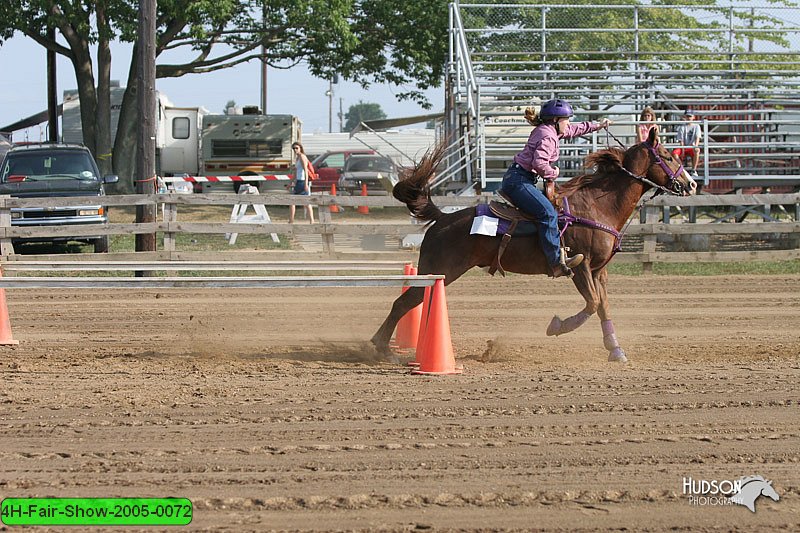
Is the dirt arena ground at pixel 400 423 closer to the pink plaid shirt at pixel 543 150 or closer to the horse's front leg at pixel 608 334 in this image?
the horse's front leg at pixel 608 334

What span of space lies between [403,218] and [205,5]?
804 cm

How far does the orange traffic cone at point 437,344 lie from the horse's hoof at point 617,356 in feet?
4.99

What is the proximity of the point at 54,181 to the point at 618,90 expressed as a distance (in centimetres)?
1441

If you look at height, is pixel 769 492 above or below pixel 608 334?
below

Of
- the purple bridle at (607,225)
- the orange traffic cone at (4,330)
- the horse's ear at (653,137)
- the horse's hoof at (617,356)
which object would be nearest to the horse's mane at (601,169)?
the purple bridle at (607,225)

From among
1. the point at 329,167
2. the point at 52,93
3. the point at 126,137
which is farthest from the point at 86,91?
the point at 329,167

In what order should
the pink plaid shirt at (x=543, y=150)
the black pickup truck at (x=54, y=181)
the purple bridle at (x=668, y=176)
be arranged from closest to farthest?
the pink plaid shirt at (x=543, y=150)
the purple bridle at (x=668, y=176)
the black pickup truck at (x=54, y=181)

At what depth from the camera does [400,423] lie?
6.83 metres

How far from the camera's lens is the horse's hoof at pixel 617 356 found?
9295mm

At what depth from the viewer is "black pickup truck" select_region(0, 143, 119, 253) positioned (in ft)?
62.7

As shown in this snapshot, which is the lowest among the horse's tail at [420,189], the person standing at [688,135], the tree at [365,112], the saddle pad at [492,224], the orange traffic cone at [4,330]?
the orange traffic cone at [4,330]

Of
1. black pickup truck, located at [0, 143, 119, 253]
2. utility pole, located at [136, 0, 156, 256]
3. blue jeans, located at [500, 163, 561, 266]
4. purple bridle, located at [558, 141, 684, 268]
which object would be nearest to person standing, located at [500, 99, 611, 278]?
blue jeans, located at [500, 163, 561, 266]

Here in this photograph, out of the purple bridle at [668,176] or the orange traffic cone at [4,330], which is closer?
the purple bridle at [668,176]

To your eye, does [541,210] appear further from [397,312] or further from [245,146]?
[245,146]
